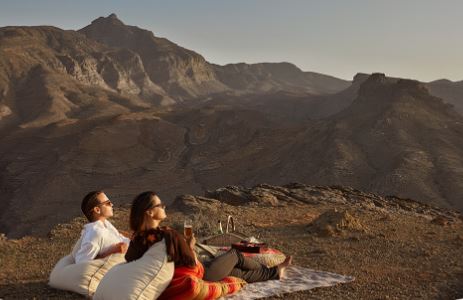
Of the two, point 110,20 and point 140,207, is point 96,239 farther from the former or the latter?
point 110,20

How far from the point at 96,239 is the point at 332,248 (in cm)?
485

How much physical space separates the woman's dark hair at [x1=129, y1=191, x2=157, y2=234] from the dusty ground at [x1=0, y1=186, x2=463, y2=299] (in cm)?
180

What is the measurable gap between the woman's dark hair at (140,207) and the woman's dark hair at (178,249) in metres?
0.24

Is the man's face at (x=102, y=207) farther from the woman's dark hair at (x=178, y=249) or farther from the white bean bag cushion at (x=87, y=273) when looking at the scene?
the woman's dark hair at (x=178, y=249)

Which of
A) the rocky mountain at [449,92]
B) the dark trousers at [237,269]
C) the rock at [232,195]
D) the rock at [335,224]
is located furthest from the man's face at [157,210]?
the rocky mountain at [449,92]

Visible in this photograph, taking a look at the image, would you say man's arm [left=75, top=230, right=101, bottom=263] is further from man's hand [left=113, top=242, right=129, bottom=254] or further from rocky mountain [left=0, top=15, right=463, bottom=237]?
rocky mountain [left=0, top=15, right=463, bottom=237]

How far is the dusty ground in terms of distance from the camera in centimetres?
652

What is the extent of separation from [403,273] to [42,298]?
4725 mm

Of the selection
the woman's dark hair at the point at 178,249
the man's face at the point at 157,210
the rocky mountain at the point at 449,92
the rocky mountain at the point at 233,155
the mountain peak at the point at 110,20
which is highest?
the mountain peak at the point at 110,20

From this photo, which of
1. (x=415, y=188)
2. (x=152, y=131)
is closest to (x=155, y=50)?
(x=152, y=131)

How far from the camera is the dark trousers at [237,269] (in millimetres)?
5512

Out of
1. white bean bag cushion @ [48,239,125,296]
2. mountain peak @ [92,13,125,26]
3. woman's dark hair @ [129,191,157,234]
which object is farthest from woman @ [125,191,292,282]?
mountain peak @ [92,13,125,26]

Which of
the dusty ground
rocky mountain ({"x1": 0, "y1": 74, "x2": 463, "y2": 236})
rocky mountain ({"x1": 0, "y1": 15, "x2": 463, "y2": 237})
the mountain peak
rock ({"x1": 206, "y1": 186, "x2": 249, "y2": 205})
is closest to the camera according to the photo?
the dusty ground

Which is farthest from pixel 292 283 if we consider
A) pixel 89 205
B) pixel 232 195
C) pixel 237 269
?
pixel 232 195
